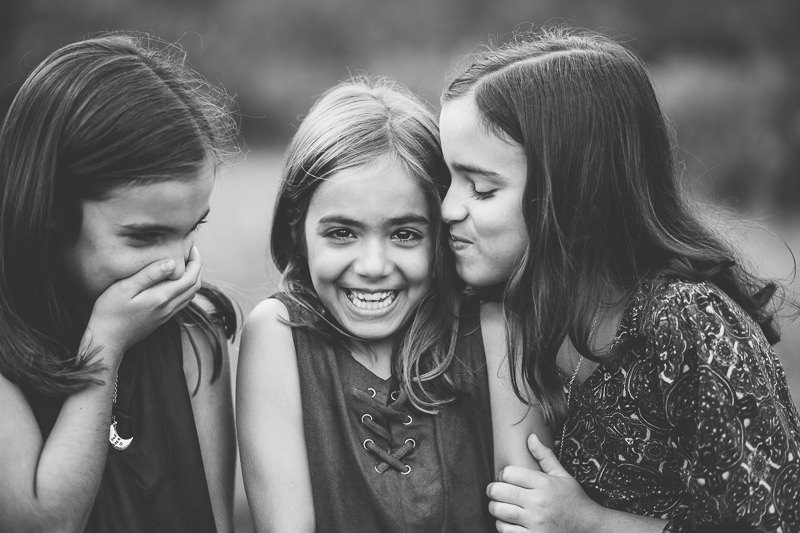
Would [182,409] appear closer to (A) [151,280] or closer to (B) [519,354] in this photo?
(A) [151,280]

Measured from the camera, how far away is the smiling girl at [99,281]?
2.26 m

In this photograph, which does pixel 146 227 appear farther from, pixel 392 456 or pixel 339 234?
pixel 392 456

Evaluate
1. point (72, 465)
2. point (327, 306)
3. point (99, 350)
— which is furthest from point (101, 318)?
point (327, 306)

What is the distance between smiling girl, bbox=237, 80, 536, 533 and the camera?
2521 mm

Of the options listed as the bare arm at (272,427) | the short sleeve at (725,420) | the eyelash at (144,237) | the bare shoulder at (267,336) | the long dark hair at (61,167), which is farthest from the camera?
the bare shoulder at (267,336)

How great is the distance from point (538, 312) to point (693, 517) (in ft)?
2.20

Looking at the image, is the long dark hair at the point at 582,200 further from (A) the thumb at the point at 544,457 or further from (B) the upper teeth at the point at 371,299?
(B) the upper teeth at the point at 371,299

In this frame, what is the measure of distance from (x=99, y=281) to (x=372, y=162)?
829mm

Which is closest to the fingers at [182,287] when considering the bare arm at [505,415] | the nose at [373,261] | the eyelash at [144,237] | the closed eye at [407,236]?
the eyelash at [144,237]

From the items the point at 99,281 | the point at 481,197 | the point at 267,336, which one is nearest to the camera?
the point at 99,281

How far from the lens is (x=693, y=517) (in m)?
2.28

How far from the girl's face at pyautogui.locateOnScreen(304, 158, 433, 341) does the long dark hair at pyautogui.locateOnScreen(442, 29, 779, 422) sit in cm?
29

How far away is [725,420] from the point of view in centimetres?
217

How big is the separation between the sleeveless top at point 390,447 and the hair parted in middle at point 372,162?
0.06 metres
